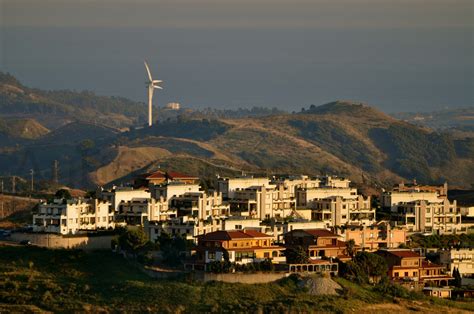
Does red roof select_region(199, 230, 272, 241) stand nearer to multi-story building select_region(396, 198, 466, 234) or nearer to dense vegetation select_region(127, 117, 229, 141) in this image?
multi-story building select_region(396, 198, 466, 234)

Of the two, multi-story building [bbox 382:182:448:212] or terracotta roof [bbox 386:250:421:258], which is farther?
multi-story building [bbox 382:182:448:212]

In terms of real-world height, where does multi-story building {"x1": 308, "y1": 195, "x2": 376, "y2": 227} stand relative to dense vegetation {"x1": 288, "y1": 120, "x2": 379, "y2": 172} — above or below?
below

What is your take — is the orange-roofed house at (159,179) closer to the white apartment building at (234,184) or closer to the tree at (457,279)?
the white apartment building at (234,184)

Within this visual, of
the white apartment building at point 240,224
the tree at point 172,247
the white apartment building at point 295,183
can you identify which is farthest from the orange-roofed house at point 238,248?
the white apartment building at point 295,183

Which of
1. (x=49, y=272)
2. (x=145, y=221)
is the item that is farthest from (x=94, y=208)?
(x=49, y=272)

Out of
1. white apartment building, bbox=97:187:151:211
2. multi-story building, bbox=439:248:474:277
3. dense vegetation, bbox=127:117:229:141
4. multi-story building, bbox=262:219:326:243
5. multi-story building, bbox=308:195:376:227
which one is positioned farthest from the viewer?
dense vegetation, bbox=127:117:229:141

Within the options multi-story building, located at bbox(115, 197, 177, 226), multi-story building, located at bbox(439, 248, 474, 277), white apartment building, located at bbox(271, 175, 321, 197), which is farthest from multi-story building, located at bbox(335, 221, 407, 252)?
multi-story building, located at bbox(115, 197, 177, 226)

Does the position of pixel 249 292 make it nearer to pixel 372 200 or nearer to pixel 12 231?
pixel 12 231

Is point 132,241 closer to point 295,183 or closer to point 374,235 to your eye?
point 374,235
